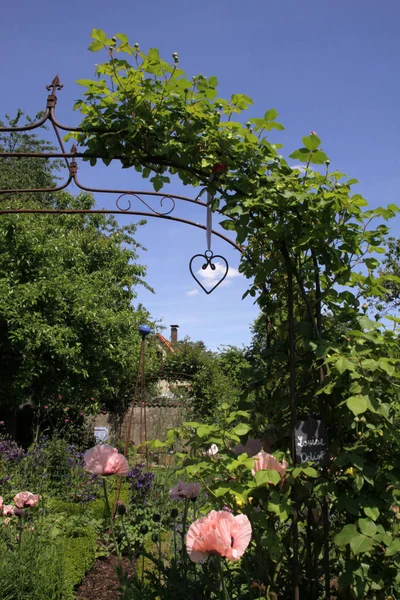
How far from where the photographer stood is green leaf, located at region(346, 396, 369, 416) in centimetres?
154

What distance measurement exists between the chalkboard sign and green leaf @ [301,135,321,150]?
0.95 m

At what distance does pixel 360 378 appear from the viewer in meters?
1.70

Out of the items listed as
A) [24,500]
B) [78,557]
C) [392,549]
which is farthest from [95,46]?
[78,557]

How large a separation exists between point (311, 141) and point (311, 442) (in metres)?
1.04

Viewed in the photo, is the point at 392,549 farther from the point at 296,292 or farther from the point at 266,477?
the point at 296,292

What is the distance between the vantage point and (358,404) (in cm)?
156

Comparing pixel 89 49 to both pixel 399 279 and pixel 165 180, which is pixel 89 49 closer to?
pixel 165 180

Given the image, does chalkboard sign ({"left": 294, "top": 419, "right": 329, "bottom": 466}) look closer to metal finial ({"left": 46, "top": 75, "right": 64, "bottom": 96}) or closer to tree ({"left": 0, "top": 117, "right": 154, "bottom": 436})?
metal finial ({"left": 46, "top": 75, "right": 64, "bottom": 96})

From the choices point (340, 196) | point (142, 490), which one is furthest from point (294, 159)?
point (142, 490)

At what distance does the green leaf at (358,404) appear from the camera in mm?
1539

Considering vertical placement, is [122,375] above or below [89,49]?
below

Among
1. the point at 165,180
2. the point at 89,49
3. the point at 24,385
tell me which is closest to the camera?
the point at 89,49

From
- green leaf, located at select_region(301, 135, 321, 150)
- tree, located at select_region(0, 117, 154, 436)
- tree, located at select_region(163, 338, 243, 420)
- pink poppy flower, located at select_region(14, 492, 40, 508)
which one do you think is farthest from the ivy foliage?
tree, located at select_region(163, 338, 243, 420)

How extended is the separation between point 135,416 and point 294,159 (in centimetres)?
1072
